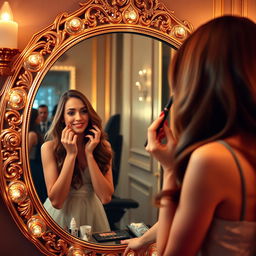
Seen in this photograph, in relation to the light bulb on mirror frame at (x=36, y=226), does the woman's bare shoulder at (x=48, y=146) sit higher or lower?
higher

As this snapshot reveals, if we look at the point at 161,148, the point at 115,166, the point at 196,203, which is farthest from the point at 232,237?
the point at 115,166

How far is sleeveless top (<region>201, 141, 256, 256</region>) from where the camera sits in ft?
2.47

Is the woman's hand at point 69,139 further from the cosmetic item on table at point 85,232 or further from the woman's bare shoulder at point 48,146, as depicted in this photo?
the cosmetic item on table at point 85,232

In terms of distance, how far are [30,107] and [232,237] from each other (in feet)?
2.35

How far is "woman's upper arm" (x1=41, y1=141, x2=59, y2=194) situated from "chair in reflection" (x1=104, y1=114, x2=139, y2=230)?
0.18 m

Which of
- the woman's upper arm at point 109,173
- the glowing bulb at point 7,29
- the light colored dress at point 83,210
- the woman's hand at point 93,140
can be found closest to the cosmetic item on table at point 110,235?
the light colored dress at point 83,210

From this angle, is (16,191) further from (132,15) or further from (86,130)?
(132,15)

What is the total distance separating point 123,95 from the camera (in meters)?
1.33

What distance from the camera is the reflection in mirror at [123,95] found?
1.28 meters

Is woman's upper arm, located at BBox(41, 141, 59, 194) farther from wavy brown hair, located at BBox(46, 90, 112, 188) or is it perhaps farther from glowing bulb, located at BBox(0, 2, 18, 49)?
glowing bulb, located at BBox(0, 2, 18, 49)

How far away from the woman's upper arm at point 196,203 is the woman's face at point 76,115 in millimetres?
577

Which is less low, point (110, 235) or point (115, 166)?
point (115, 166)

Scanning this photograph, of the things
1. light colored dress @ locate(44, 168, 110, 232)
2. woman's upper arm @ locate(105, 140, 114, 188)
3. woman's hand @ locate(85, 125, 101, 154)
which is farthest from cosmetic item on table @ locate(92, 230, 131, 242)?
woman's hand @ locate(85, 125, 101, 154)

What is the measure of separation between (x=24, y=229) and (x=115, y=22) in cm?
68
